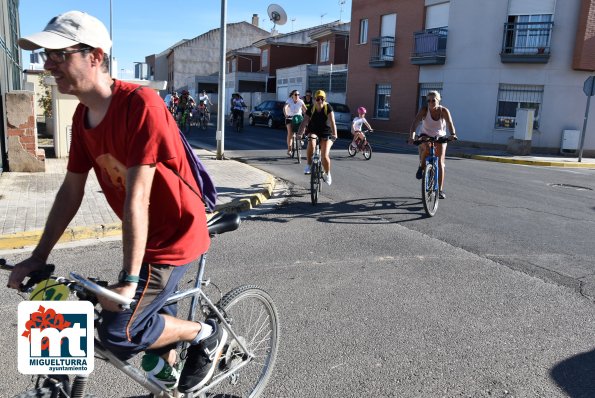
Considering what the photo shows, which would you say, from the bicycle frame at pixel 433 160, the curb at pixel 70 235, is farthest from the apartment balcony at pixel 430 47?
the curb at pixel 70 235

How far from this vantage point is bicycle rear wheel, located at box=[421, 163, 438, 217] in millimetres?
8133

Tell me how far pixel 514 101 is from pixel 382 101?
28.3ft

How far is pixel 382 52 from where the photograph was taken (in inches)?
1180

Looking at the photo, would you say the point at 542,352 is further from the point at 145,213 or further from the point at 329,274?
the point at 145,213

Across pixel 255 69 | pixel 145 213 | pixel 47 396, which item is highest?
pixel 255 69

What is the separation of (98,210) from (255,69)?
171 feet

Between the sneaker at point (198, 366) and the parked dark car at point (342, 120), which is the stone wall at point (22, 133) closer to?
the sneaker at point (198, 366)

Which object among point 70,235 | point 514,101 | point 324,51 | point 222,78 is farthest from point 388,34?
point 70,235

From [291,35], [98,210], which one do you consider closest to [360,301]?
[98,210]

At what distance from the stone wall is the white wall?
19.2m

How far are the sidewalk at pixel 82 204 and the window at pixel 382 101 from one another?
1897 centimetres

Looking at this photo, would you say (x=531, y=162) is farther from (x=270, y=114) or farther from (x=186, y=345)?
(x=186, y=345)

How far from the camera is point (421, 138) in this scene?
858 centimetres

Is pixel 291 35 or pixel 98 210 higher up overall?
pixel 291 35
